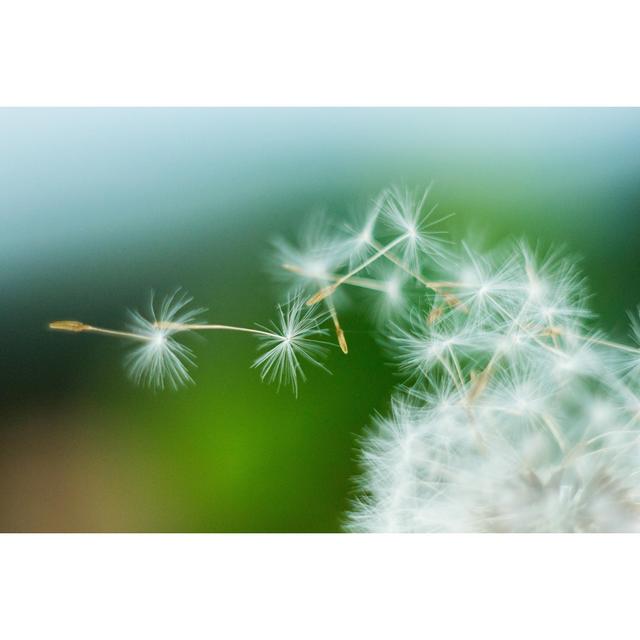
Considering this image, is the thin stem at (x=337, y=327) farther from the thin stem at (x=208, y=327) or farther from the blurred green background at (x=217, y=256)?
the thin stem at (x=208, y=327)

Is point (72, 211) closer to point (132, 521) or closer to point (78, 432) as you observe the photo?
point (78, 432)
